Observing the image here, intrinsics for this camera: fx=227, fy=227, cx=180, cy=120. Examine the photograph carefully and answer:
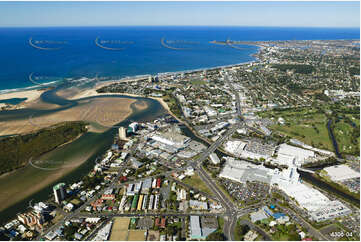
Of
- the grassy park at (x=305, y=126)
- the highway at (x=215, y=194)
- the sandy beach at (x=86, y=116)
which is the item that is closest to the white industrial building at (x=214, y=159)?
the highway at (x=215, y=194)

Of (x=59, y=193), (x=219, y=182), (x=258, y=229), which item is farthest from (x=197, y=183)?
(x=59, y=193)

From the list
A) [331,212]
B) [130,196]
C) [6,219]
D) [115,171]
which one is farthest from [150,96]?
[331,212]

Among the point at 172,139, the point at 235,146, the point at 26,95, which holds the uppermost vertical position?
the point at 235,146

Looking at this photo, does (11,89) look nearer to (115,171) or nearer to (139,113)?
(139,113)

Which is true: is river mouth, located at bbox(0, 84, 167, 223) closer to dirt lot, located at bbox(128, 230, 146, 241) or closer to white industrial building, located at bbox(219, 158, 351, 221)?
dirt lot, located at bbox(128, 230, 146, 241)

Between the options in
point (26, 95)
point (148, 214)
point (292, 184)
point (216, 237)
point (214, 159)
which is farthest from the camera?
point (26, 95)

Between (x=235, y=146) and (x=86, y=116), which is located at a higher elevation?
(x=235, y=146)

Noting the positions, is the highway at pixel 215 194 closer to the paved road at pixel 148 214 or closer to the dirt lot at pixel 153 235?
the paved road at pixel 148 214
